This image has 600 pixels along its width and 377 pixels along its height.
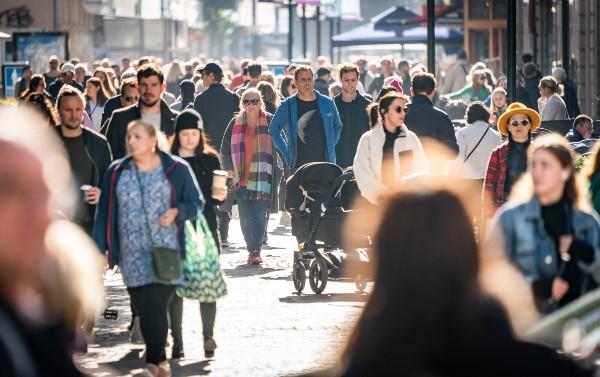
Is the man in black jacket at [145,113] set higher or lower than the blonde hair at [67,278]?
higher

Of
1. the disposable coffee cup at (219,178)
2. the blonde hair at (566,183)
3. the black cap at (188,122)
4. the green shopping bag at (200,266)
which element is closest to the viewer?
the blonde hair at (566,183)

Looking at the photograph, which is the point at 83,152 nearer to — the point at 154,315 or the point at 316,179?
the point at 154,315

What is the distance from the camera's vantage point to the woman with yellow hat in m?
12.0

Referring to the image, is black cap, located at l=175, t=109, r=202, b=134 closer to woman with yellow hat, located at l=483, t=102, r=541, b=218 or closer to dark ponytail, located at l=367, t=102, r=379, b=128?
woman with yellow hat, located at l=483, t=102, r=541, b=218

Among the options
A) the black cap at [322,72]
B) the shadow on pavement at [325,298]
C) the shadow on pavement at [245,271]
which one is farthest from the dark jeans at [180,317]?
the black cap at [322,72]

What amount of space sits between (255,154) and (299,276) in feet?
9.70

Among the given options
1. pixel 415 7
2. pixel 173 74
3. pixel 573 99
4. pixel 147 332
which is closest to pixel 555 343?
pixel 147 332

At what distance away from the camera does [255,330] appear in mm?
12297

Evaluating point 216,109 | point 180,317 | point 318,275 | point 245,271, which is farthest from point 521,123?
point 216,109

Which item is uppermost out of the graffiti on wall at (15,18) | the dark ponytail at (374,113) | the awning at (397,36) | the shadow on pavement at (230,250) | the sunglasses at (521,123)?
the graffiti on wall at (15,18)

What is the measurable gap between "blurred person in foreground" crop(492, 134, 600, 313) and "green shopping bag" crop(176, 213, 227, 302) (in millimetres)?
2754

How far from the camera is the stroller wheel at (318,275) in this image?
46.7ft

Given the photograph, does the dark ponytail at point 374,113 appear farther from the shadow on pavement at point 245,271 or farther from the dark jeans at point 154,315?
the dark jeans at point 154,315

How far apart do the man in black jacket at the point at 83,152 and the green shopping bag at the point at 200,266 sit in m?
1.24
